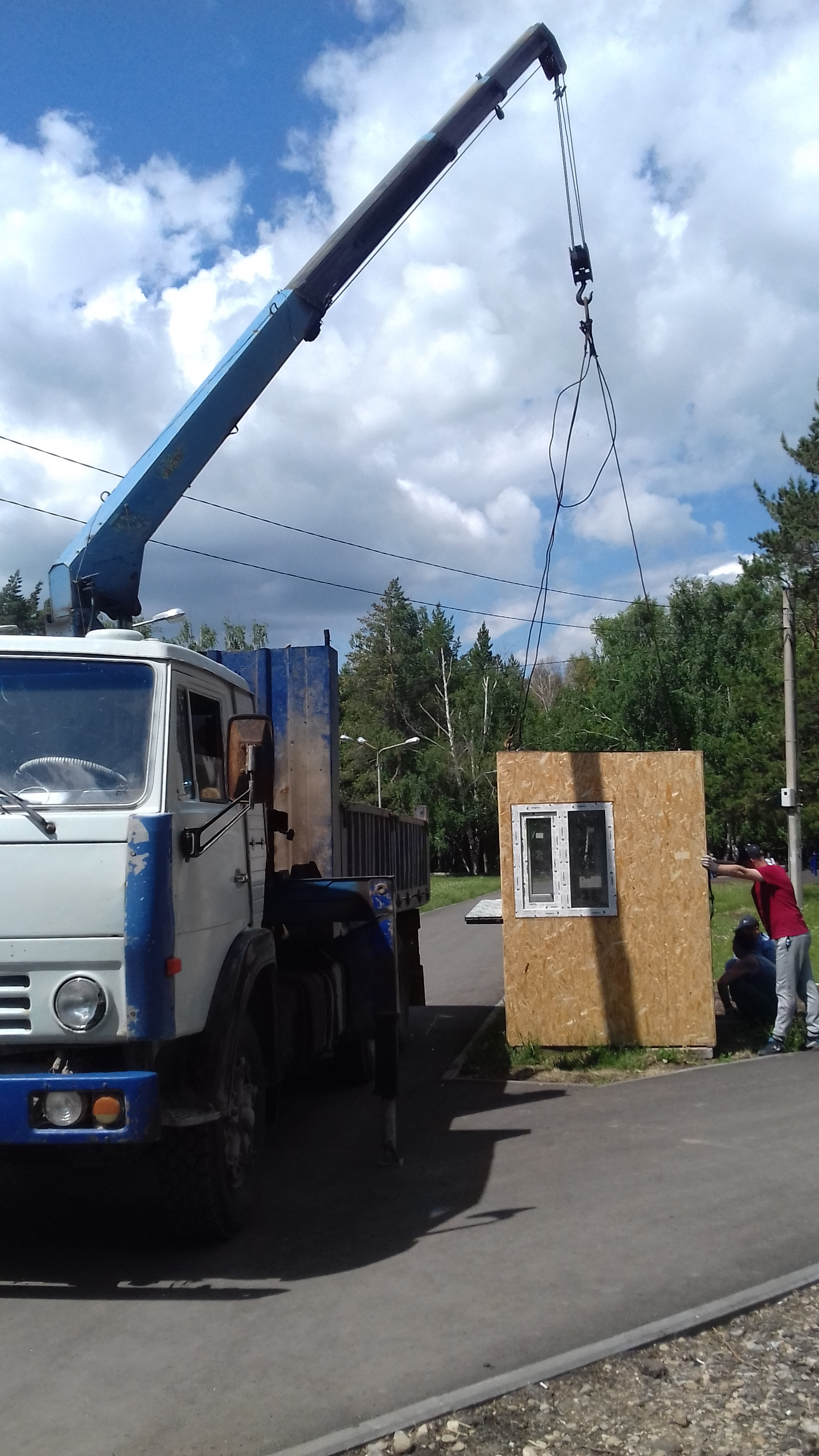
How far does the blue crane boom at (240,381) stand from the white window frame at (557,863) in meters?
3.77

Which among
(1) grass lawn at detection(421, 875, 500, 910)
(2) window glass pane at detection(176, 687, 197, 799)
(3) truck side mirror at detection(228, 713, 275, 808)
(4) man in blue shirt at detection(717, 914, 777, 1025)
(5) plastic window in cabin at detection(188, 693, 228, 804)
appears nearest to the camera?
(2) window glass pane at detection(176, 687, 197, 799)

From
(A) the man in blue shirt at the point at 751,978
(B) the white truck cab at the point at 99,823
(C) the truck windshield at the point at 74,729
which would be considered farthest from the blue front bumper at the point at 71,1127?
(A) the man in blue shirt at the point at 751,978

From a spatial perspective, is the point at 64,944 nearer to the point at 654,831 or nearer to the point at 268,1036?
the point at 268,1036

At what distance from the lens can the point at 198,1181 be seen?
5.38 meters

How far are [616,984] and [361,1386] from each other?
6.25m

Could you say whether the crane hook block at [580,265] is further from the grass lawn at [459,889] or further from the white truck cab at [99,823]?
the grass lawn at [459,889]

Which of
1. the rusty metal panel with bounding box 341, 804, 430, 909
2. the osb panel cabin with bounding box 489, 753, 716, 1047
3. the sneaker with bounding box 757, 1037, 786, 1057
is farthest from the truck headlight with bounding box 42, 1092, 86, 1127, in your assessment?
the sneaker with bounding box 757, 1037, 786, 1057

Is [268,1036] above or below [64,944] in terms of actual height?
below

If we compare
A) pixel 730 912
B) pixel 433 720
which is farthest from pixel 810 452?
pixel 433 720

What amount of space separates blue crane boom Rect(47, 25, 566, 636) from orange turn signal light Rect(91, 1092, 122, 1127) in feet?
13.7

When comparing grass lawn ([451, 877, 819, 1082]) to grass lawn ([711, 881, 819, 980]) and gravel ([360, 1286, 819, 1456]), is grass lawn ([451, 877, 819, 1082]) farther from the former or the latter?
gravel ([360, 1286, 819, 1456])

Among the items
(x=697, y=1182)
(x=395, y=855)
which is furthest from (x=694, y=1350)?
(x=395, y=855)

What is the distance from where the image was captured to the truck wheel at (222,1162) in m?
5.34

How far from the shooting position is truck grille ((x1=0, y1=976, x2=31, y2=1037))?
479 cm
